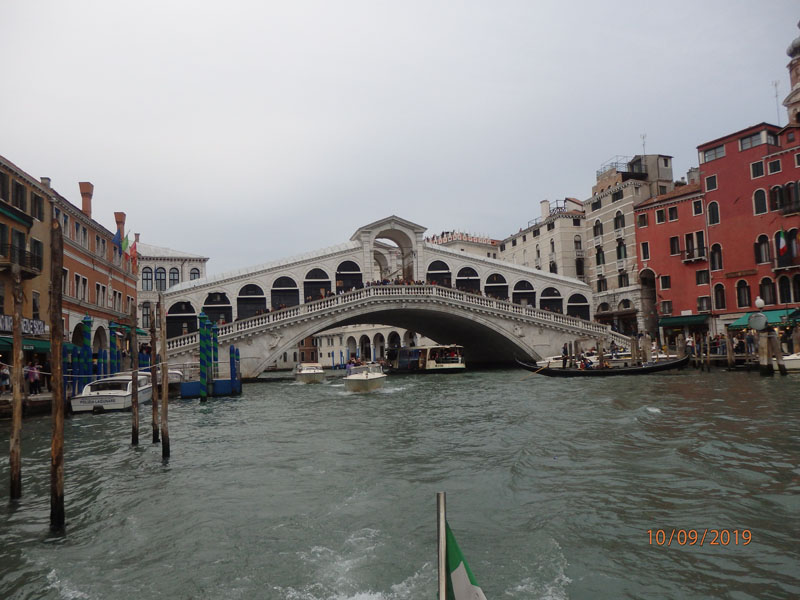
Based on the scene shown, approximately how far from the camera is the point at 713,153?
29.5 metres

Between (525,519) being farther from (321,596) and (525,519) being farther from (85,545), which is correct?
(85,545)

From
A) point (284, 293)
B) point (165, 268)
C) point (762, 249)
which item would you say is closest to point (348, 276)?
point (284, 293)

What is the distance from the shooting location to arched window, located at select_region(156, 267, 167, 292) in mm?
39812

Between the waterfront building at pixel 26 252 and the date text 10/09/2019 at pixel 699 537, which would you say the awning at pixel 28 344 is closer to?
the waterfront building at pixel 26 252

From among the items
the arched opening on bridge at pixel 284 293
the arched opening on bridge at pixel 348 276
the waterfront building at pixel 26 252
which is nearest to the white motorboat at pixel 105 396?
the waterfront building at pixel 26 252

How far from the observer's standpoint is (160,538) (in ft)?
18.7

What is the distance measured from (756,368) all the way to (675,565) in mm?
21013

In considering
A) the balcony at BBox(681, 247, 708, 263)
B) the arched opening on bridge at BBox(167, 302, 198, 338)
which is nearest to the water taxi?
the arched opening on bridge at BBox(167, 302, 198, 338)

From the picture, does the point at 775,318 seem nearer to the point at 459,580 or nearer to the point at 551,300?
the point at 551,300

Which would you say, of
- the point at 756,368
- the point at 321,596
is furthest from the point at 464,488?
the point at 756,368

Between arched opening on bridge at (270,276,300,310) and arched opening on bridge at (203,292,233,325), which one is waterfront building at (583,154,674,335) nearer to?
arched opening on bridge at (270,276,300,310)

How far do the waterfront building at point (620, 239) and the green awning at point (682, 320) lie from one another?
7.09ft

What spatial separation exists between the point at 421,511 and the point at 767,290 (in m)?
27.0

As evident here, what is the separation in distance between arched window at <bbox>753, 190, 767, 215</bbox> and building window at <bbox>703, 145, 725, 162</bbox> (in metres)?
2.80
